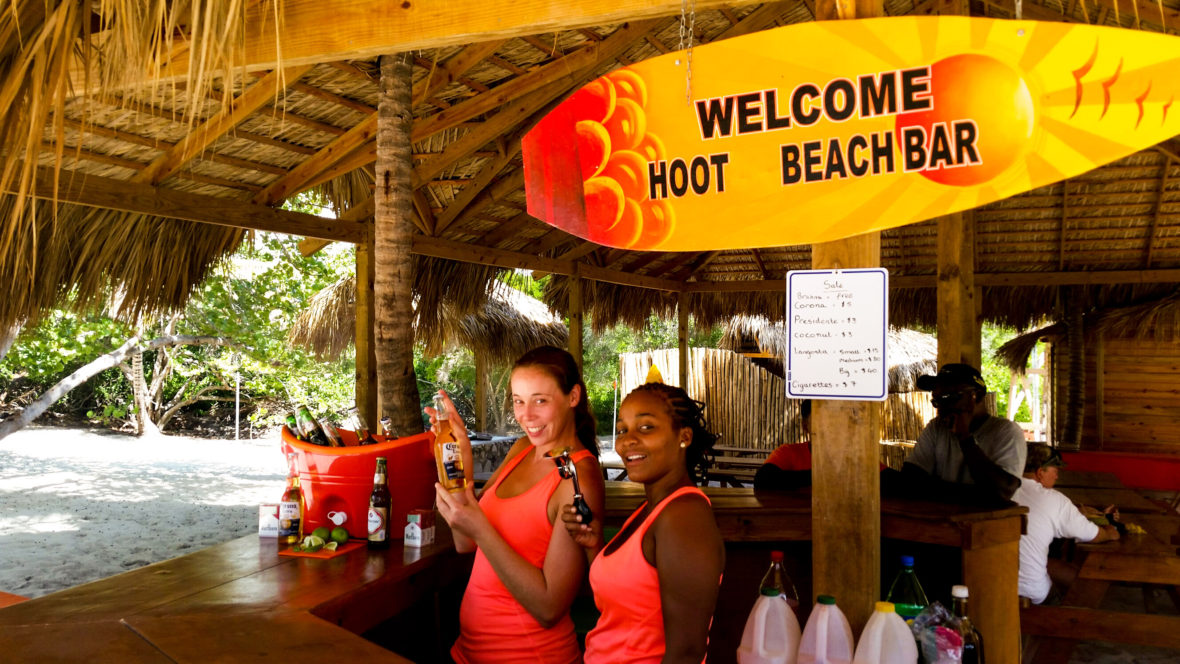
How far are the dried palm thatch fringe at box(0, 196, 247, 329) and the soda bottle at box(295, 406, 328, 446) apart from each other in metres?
3.76

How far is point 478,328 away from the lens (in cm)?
1256

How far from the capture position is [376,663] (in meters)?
1.52

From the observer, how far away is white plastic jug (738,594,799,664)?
2.08 metres

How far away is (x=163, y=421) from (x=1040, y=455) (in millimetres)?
15927

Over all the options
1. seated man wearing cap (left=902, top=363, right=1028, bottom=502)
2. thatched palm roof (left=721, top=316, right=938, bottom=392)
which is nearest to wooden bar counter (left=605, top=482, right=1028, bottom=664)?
seated man wearing cap (left=902, top=363, right=1028, bottom=502)

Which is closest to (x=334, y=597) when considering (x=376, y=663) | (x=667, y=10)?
(x=376, y=663)

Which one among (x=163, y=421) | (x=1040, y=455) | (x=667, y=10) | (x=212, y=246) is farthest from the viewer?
(x=163, y=421)

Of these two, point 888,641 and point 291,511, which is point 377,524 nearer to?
point 291,511

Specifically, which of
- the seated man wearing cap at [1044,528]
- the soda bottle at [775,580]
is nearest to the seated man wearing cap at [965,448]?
the seated man wearing cap at [1044,528]

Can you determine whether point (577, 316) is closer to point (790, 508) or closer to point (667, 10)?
point (790, 508)

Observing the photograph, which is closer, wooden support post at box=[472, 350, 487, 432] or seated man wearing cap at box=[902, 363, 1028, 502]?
seated man wearing cap at box=[902, 363, 1028, 502]

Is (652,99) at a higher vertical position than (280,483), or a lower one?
higher

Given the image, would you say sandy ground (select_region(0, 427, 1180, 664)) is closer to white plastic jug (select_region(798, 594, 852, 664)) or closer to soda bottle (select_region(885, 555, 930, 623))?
soda bottle (select_region(885, 555, 930, 623))

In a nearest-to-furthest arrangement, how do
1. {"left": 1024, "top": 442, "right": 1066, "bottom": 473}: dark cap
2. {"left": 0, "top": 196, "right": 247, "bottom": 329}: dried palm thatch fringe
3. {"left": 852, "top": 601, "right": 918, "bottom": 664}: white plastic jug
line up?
{"left": 852, "top": 601, "right": 918, "bottom": 664}: white plastic jug, {"left": 1024, "top": 442, "right": 1066, "bottom": 473}: dark cap, {"left": 0, "top": 196, "right": 247, "bottom": 329}: dried palm thatch fringe
